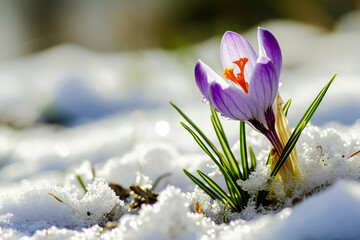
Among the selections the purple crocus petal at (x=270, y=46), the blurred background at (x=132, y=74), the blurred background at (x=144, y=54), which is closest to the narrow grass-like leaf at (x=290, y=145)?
the purple crocus petal at (x=270, y=46)

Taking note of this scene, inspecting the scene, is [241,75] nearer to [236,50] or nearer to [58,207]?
[236,50]

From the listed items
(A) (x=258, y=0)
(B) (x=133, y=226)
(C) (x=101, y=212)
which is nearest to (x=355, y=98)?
(C) (x=101, y=212)

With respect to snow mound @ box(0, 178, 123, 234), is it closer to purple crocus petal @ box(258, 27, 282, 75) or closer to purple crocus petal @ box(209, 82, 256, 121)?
purple crocus petal @ box(209, 82, 256, 121)

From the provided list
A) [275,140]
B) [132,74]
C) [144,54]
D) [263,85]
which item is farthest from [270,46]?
→ [144,54]

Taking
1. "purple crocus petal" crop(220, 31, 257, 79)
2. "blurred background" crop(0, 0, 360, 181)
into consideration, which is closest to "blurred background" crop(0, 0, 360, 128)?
"blurred background" crop(0, 0, 360, 181)

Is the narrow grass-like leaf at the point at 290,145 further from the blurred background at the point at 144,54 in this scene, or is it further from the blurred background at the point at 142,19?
the blurred background at the point at 142,19
